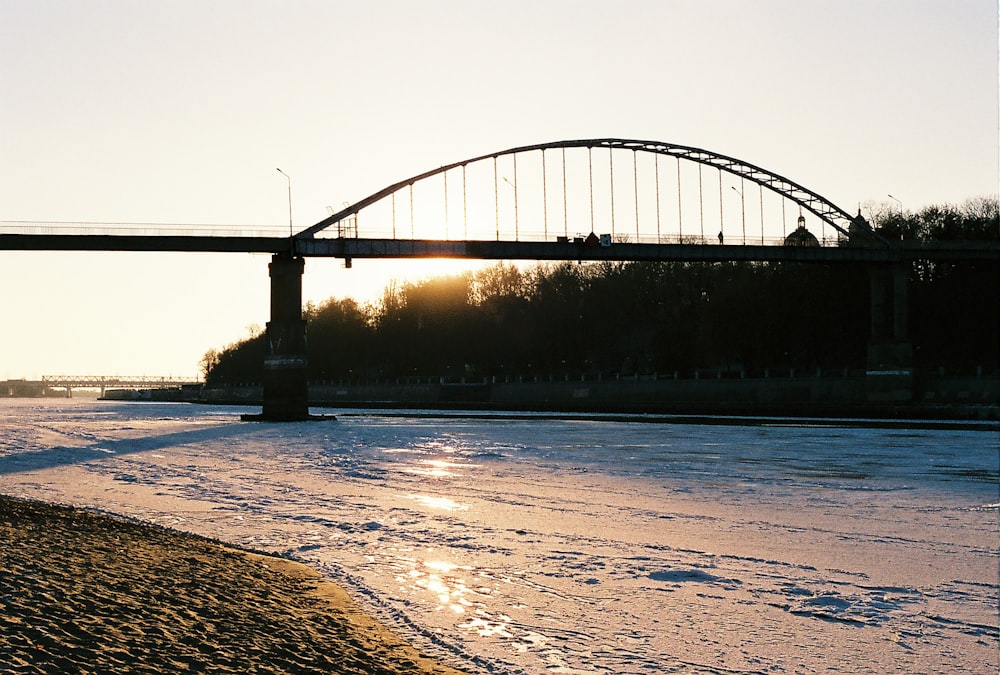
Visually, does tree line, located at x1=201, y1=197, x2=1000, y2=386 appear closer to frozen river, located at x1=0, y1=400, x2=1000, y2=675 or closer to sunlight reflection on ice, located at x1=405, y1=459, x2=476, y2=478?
sunlight reflection on ice, located at x1=405, y1=459, x2=476, y2=478

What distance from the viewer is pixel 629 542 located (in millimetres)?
17359

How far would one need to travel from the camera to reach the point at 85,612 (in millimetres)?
11414

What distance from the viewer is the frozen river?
11195 millimetres

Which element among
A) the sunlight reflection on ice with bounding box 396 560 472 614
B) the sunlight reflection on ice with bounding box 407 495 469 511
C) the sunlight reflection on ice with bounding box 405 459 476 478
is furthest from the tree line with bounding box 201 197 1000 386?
the sunlight reflection on ice with bounding box 396 560 472 614

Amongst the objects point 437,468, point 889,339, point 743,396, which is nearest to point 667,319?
point 743,396

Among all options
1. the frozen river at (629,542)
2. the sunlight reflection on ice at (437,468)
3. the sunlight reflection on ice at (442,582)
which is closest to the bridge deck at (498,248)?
the frozen river at (629,542)

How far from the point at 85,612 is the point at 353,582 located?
374 centimetres

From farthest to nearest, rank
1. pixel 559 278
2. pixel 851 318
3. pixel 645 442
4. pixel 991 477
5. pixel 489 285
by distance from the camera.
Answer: pixel 489 285 < pixel 559 278 < pixel 851 318 < pixel 645 442 < pixel 991 477

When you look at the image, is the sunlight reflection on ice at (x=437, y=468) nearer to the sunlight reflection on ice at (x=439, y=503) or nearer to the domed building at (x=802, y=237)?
→ the sunlight reflection on ice at (x=439, y=503)

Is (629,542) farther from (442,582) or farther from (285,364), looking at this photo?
(285,364)

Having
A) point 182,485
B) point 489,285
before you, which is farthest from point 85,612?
point 489,285

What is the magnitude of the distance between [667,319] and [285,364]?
59267 mm

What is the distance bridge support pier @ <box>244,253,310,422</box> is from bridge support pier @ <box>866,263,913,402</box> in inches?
1754

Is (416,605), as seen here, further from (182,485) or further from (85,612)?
(182,485)
